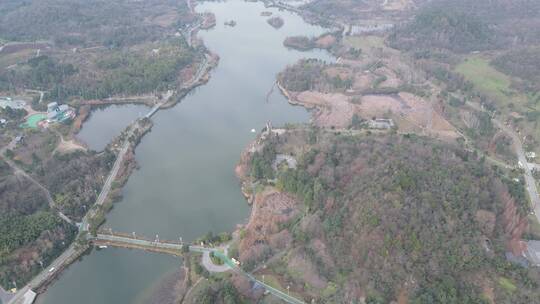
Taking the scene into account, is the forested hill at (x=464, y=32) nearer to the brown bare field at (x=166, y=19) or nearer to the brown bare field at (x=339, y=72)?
the brown bare field at (x=339, y=72)

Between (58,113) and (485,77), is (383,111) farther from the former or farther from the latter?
(58,113)

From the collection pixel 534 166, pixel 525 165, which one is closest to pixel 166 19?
pixel 525 165

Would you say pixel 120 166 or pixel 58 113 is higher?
pixel 58 113

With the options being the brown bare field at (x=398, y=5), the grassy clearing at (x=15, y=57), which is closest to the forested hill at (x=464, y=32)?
the brown bare field at (x=398, y=5)


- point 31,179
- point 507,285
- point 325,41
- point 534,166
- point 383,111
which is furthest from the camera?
point 325,41

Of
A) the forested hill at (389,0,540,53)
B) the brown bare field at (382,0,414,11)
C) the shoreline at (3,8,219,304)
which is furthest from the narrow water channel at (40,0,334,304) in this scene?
the brown bare field at (382,0,414,11)

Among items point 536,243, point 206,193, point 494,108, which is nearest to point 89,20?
point 206,193
